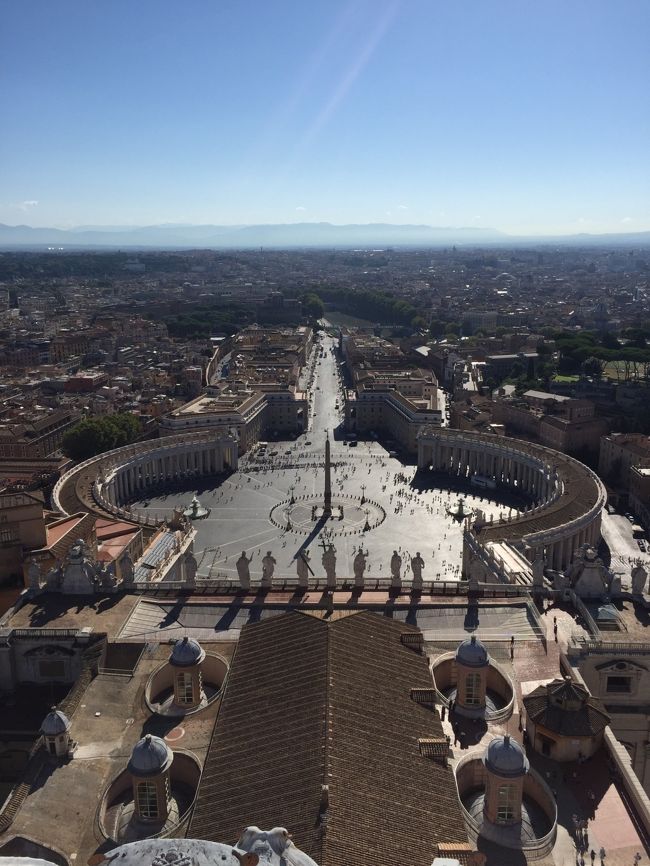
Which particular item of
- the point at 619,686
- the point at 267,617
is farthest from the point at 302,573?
the point at 619,686

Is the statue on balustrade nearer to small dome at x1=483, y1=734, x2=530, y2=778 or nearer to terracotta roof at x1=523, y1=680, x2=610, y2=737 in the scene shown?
terracotta roof at x1=523, y1=680, x2=610, y2=737

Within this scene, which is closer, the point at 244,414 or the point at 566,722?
the point at 566,722

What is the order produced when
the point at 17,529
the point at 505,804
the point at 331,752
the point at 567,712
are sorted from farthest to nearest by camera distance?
the point at 17,529 < the point at 567,712 < the point at 505,804 < the point at 331,752

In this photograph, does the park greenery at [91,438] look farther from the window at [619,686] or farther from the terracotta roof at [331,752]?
the window at [619,686]

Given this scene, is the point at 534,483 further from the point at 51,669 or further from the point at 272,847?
the point at 272,847

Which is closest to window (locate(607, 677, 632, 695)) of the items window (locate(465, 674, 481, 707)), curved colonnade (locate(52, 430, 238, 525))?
window (locate(465, 674, 481, 707))

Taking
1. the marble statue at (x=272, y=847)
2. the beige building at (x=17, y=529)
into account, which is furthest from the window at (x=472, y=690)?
the beige building at (x=17, y=529)

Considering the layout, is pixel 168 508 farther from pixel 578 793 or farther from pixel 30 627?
pixel 578 793
